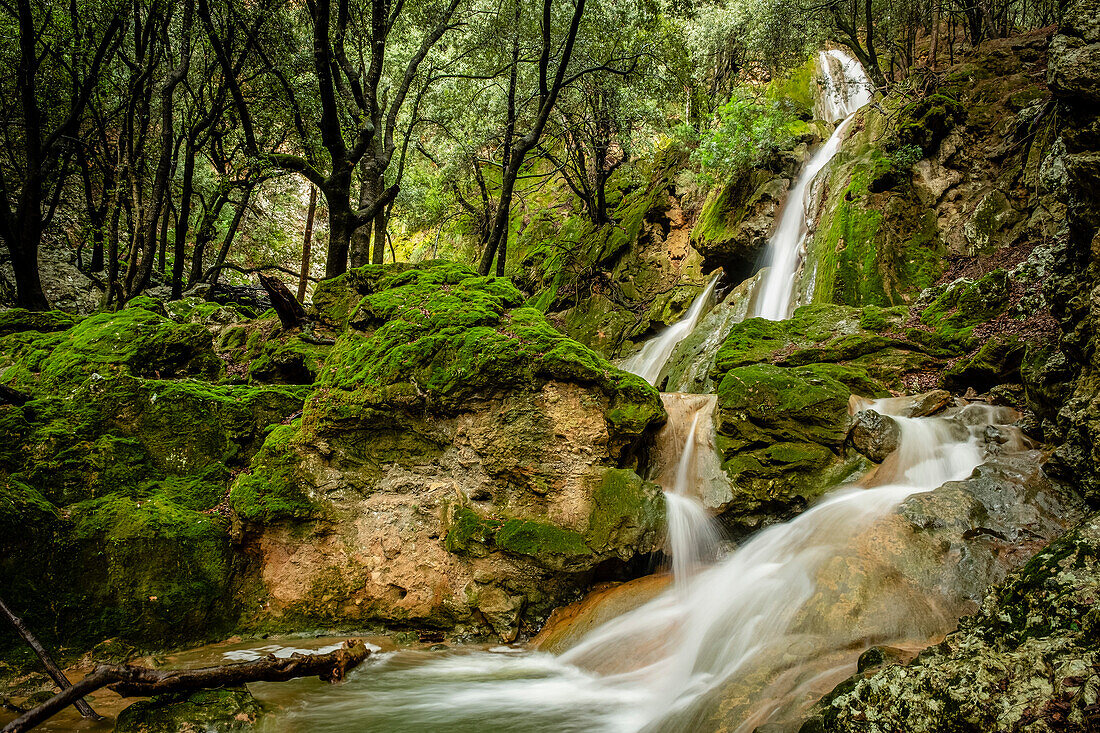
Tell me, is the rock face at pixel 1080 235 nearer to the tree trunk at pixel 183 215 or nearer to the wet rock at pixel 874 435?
the wet rock at pixel 874 435

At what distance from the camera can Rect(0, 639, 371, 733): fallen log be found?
3.03 m

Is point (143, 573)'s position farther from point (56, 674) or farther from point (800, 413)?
point (800, 413)

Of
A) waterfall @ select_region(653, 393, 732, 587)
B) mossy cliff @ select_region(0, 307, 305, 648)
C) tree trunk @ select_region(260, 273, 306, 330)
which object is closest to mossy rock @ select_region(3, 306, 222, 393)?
mossy cliff @ select_region(0, 307, 305, 648)

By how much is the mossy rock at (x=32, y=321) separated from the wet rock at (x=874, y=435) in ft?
40.4

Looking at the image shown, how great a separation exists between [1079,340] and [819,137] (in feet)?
49.4

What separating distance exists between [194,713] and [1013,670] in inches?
180

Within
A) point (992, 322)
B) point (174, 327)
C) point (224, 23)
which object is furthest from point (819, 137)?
point (174, 327)

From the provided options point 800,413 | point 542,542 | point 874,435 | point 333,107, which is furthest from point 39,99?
point 874,435

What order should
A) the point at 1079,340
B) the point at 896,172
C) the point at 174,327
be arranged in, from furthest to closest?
1. the point at 896,172
2. the point at 174,327
3. the point at 1079,340

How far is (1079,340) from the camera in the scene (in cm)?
486

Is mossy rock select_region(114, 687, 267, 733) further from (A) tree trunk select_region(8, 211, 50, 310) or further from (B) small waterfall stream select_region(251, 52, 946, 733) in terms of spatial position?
(A) tree trunk select_region(8, 211, 50, 310)

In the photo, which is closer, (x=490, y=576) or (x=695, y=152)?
(x=490, y=576)

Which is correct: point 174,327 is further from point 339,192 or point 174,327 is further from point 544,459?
point 544,459

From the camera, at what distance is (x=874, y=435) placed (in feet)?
22.6
